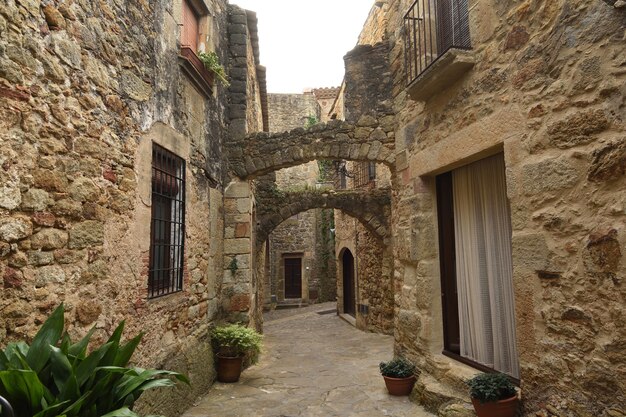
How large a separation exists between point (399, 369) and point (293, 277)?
1325 cm

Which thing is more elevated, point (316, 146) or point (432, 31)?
point (432, 31)

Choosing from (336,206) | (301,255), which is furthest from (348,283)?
(301,255)

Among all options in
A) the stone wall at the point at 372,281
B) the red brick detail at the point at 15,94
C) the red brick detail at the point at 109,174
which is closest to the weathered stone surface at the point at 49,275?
the red brick detail at the point at 109,174

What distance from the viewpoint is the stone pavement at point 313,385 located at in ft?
13.7

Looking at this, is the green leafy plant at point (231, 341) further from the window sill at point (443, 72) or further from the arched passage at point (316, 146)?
the window sill at point (443, 72)

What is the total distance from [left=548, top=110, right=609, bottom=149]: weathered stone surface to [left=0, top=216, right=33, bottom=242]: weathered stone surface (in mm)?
3140

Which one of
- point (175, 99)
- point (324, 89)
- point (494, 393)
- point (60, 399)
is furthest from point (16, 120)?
point (324, 89)

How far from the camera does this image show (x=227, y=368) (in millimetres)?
5352

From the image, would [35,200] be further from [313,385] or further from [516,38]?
[313,385]

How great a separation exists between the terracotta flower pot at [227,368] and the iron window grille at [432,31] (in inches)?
155

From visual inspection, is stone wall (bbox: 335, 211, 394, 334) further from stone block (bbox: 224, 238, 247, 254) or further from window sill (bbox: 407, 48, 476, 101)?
window sill (bbox: 407, 48, 476, 101)

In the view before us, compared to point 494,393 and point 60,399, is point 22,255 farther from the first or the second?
point 494,393

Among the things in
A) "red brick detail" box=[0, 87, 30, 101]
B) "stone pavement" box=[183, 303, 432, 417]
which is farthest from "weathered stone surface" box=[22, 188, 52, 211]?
"stone pavement" box=[183, 303, 432, 417]

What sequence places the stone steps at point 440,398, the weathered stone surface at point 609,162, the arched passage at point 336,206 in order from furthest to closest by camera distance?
the arched passage at point 336,206
the stone steps at point 440,398
the weathered stone surface at point 609,162
